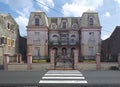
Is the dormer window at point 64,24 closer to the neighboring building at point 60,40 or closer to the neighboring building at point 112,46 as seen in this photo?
the neighboring building at point 60,40

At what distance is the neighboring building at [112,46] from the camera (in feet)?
148

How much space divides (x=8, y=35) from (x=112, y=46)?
17.9 meters

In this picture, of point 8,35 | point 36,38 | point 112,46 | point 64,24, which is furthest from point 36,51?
point 112,46

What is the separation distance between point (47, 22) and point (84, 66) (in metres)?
21.1

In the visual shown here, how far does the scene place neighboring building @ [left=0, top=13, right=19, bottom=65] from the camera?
42.9 meters

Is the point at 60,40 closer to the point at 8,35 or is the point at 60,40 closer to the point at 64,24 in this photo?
the point at 64,24

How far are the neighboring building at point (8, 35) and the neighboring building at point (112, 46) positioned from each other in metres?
15.7

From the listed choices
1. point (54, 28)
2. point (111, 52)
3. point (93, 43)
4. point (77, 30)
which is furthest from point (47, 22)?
point (111, 52)

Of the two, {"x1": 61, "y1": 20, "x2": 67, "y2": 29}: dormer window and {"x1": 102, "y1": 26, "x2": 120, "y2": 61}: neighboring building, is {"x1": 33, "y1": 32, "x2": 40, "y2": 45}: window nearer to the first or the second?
{"x1": 61, "y1": 20, "x2": 67, "y2": 29}: dormer window

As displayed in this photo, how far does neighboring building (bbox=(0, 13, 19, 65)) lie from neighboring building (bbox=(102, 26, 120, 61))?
1569 cm

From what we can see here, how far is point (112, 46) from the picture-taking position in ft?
162

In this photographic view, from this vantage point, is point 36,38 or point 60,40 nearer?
point 36,38

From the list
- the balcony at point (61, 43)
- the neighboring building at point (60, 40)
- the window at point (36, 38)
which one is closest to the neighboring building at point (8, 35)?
the neighboring building at point (60, 40)

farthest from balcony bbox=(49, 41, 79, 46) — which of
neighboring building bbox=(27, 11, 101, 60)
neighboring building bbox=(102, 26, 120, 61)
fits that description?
neighboring building bbox=(102, 26, 120, 61)
